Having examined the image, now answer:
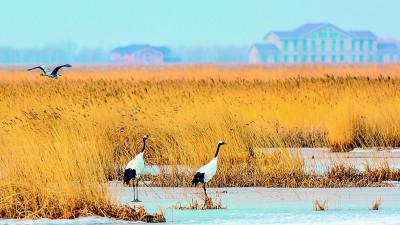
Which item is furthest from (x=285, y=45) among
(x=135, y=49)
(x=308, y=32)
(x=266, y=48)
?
(x=135, y=49)

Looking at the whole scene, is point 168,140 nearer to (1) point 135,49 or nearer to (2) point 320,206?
(2) point 320,206

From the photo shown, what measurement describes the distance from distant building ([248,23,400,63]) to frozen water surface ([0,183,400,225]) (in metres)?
113

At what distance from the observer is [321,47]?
124312mm

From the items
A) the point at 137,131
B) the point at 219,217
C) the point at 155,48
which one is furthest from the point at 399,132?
the point at 155,48

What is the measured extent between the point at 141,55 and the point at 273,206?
121734 mm

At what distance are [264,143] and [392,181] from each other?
2.48m

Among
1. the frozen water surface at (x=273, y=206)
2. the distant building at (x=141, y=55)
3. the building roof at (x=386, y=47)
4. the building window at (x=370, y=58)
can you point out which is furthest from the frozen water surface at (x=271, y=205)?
the building roof at (x=386, y=47)

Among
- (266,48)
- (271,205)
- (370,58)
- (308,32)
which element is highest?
(308,32)

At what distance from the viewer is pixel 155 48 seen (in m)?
132

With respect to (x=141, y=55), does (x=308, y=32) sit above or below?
above

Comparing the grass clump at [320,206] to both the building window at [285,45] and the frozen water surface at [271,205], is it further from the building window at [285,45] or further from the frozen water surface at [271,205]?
the building window at [285,45]

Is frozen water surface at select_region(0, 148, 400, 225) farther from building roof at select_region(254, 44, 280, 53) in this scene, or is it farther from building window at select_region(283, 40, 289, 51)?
building window at select_region(283, 40, 289, 51)

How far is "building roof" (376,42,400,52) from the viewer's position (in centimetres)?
12862

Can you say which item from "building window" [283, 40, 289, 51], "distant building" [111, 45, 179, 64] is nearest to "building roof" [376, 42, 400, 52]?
"building window" [283, 40, 289, 51]
